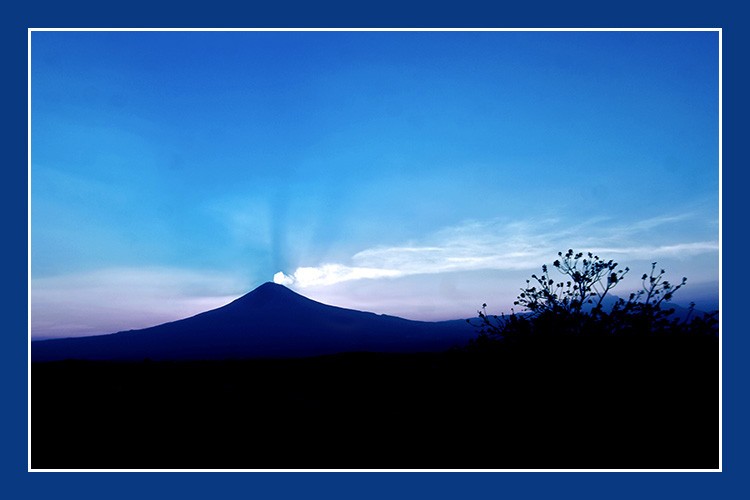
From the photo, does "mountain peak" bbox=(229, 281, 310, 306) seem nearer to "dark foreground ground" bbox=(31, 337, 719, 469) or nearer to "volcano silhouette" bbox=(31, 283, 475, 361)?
"volcano silhouette" bbox=(31, 283, 475, 361)

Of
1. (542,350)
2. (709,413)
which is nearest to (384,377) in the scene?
(542,350)

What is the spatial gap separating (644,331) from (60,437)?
253 inches

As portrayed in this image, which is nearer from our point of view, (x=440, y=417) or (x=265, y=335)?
(x=440, y=417)

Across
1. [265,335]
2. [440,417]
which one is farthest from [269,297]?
[440,417]

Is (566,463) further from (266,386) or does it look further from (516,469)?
(266,386)

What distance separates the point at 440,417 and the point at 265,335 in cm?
564

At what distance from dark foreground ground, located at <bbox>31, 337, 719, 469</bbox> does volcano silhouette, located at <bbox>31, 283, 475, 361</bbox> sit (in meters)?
1.76

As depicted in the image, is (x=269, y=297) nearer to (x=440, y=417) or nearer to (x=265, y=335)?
(x=265, y=335)

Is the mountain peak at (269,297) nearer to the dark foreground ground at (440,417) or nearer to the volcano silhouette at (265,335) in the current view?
the volcano silhouette at (265,335)

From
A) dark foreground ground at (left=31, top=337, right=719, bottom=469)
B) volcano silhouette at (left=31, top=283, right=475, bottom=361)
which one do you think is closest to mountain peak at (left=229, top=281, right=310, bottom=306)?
volcano silhouette at (left=31, top=283, right=475, bottom=361)

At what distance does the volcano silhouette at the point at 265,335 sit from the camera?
834 cm

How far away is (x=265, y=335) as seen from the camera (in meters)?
10.1

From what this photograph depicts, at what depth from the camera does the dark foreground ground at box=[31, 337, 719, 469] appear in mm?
4672

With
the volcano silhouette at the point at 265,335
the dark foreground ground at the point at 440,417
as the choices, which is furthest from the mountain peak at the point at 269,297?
the dark foreground ground at the point at 440,417
